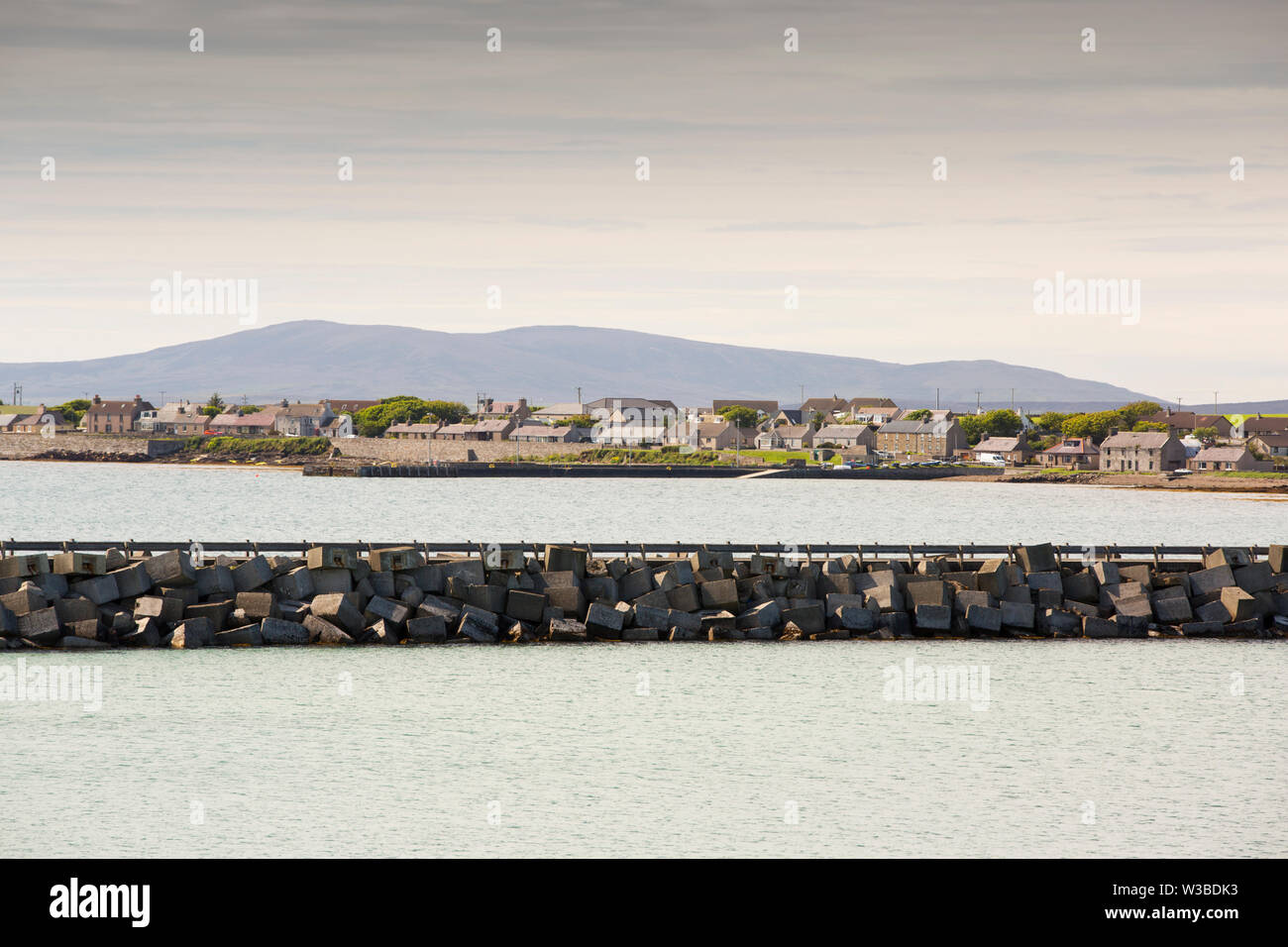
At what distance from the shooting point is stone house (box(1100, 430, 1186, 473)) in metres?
152

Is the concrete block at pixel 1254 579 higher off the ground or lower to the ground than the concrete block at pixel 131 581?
lower

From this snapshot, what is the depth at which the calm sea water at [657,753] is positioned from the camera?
12836 millimetres

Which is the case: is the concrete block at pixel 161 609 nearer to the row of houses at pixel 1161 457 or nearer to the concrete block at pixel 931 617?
the concrete block at pixel 931 617

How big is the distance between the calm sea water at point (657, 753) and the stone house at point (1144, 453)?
445 feet

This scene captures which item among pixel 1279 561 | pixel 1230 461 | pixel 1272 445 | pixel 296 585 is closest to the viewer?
pixel 296 585

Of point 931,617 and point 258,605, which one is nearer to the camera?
point 258,605

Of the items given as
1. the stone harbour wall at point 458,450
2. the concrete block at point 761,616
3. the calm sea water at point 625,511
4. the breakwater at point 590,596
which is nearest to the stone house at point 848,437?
the calm sea water at point 625,511

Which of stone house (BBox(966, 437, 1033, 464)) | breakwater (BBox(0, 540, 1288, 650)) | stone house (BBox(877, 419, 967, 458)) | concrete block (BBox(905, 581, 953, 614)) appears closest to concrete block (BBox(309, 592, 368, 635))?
breakwater (BBox(0, 540, 1288, 650))

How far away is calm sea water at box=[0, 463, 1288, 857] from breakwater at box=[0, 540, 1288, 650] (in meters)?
0.82

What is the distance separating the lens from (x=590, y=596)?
1002 inches

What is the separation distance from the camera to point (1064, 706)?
19469mm

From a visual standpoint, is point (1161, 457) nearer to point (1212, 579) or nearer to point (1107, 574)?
point (1212, 579)

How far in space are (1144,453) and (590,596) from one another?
14161 centimetres

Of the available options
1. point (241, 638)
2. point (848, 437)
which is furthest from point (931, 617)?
point (848, 437)
